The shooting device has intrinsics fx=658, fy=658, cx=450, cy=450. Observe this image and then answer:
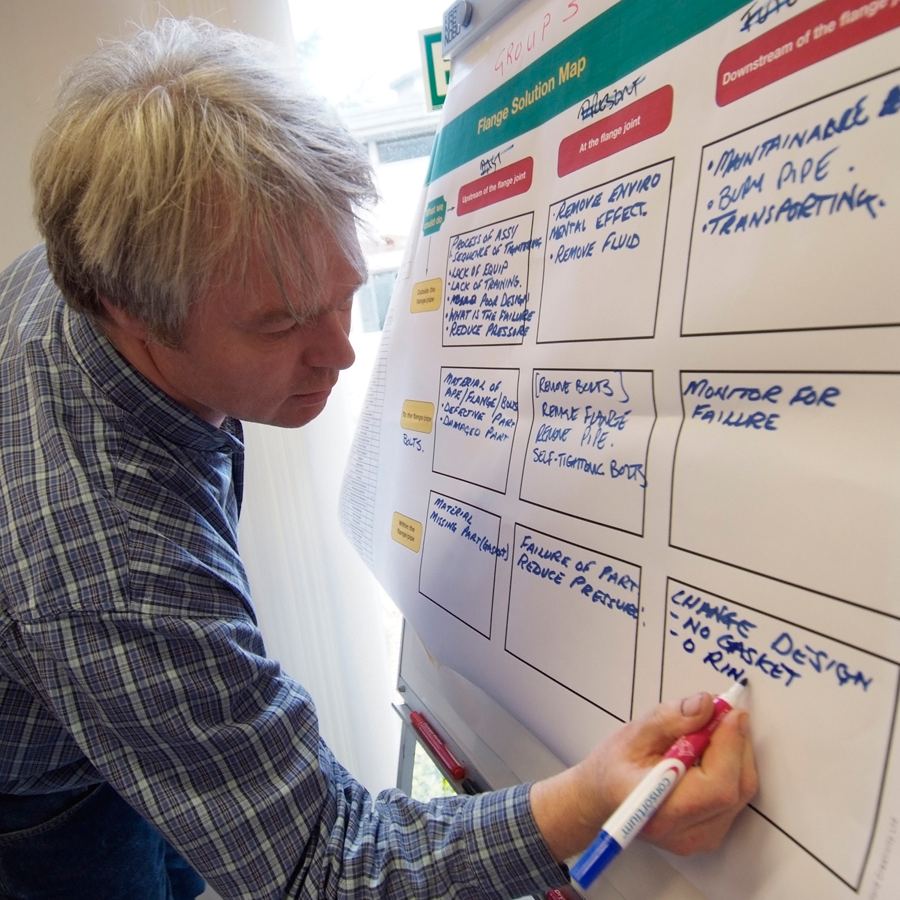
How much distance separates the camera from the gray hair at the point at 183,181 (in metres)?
0.54

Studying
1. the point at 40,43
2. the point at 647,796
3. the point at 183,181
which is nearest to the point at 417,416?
the point at 183,181

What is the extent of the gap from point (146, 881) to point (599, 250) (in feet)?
3.26

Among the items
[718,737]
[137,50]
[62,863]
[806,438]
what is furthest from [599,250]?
[62,863]

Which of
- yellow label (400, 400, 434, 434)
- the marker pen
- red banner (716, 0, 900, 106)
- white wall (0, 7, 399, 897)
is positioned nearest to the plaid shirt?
the marker pen

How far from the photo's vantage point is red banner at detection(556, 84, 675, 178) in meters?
0.49

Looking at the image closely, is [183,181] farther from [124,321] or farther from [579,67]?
[579,67]

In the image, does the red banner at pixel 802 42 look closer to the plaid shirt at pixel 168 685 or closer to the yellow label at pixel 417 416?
the yellow label at pixel 417 416

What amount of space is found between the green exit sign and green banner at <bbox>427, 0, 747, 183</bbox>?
189 mm

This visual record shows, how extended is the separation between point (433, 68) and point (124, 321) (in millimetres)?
602

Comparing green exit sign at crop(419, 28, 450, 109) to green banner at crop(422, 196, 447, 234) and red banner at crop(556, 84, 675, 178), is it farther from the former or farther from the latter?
red banner at crop(556, 84, 675, 178)

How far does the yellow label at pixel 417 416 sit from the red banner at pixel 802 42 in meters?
0.43

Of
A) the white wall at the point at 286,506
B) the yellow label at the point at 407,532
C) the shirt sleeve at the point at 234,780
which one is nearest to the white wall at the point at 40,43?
the white wall at the point at 286,506

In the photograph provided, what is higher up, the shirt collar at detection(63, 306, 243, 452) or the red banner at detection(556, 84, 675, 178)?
the red banner at detection(556, 84, 675, 178)

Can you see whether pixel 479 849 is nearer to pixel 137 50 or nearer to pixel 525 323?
pixel 525 323
